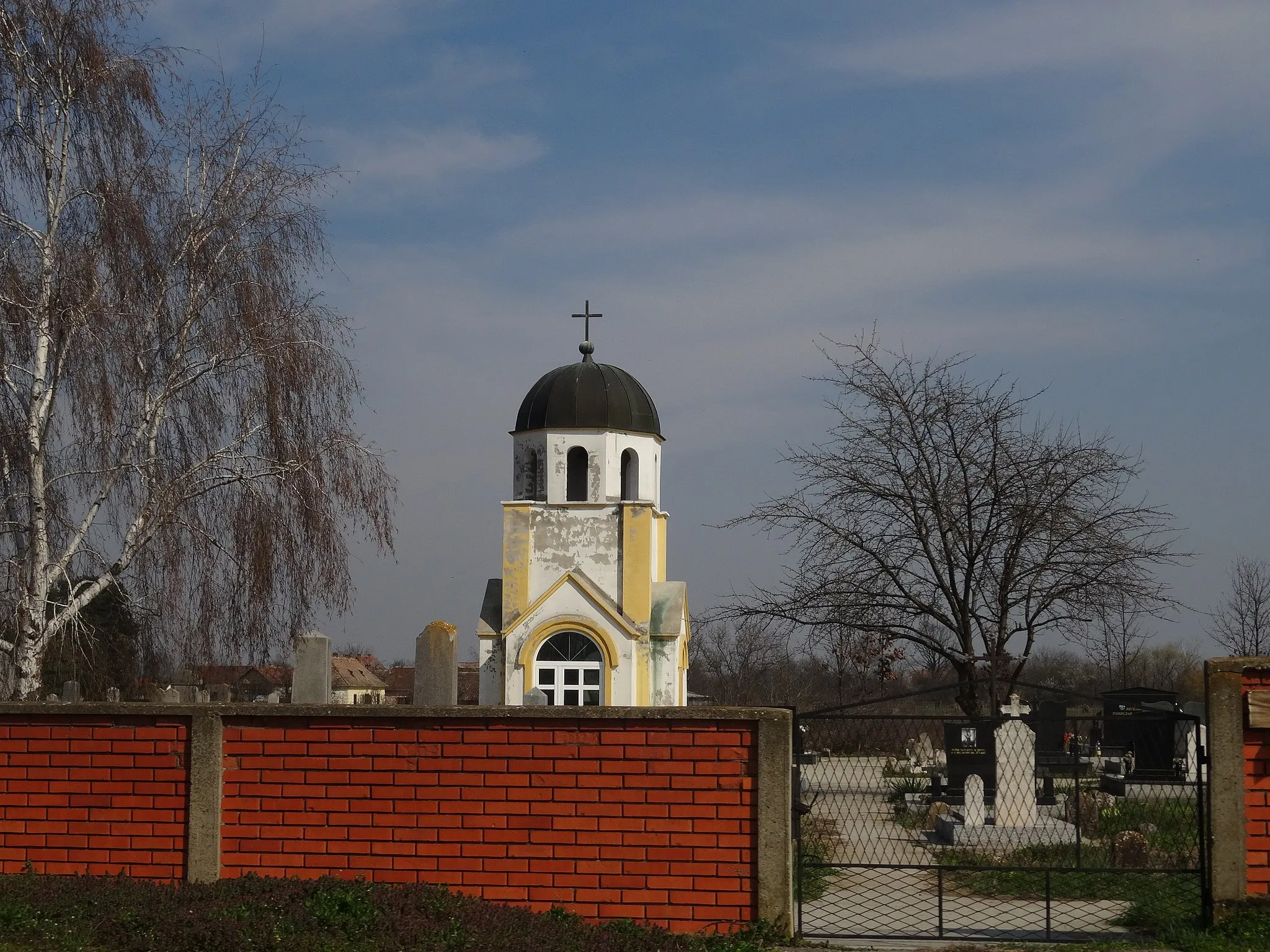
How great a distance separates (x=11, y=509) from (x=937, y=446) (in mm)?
11662

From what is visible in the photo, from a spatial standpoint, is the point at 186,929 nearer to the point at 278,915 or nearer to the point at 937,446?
the point at 278,915

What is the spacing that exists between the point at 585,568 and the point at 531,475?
2.58m

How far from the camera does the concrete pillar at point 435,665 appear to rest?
9.70 meters

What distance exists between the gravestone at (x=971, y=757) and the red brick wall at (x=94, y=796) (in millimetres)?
10014

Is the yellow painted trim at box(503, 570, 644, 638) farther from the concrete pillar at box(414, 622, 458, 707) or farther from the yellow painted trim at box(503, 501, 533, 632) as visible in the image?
the concrete pillar at box(414, 622, 458, 707)

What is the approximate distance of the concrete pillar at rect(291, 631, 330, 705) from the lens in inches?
375

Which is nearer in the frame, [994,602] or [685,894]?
[685,894]

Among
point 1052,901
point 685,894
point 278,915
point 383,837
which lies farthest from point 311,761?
point 1052,901

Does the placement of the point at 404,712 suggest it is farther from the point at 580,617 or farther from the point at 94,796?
the point at 580,617

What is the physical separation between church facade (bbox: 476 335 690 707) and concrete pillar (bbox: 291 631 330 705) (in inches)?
567

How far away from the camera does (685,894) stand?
802 cm

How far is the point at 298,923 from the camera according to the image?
719cm

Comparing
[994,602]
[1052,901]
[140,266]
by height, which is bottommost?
[1052,901]

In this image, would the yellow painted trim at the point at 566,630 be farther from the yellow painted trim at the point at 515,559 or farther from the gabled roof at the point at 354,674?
the gabled roof at the point at 354,674
